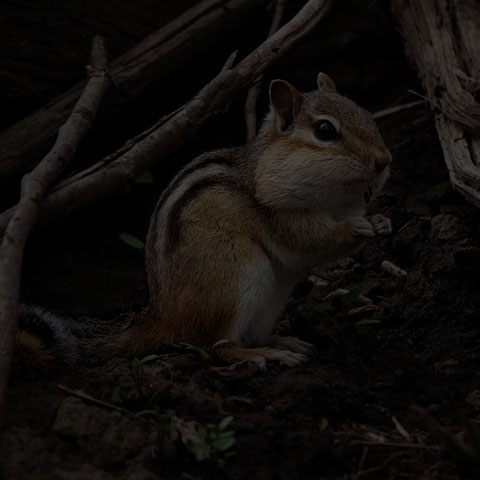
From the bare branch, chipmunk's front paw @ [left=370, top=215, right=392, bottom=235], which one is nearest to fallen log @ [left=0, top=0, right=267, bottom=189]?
the bare branch

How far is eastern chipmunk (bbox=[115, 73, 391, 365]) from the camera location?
3.90m

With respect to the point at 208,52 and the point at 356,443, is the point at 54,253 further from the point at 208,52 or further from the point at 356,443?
the point at 356,443

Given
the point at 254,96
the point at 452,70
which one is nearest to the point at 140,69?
the point at 254,96

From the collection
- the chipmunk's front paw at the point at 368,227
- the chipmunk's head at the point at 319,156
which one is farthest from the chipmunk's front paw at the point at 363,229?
the chipmunk's head at the point at 319,156

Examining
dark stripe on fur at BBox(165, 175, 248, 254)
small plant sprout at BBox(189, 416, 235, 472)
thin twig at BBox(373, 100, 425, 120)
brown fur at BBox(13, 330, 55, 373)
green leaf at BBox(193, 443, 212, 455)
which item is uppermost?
dark stripe on fur at BBox(165, 175, 248, 254)

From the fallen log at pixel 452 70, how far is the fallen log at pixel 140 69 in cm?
126

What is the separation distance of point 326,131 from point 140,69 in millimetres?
1917

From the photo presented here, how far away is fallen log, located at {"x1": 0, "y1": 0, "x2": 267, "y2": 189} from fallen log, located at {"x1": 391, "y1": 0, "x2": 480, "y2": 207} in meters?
1.26

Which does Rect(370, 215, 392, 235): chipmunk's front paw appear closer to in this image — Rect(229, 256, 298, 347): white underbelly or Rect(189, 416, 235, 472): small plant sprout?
Rect(229, 256, 298, 347): white underbelly

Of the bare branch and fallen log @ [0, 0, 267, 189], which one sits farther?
fallen log @ [0, 0, 267, 189]

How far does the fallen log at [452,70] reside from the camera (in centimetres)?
443

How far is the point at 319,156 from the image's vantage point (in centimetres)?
391

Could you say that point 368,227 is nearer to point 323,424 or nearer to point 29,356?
point 323,424

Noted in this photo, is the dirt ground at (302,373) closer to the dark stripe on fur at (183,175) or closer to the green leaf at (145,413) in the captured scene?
the green leaf at (145,413)
